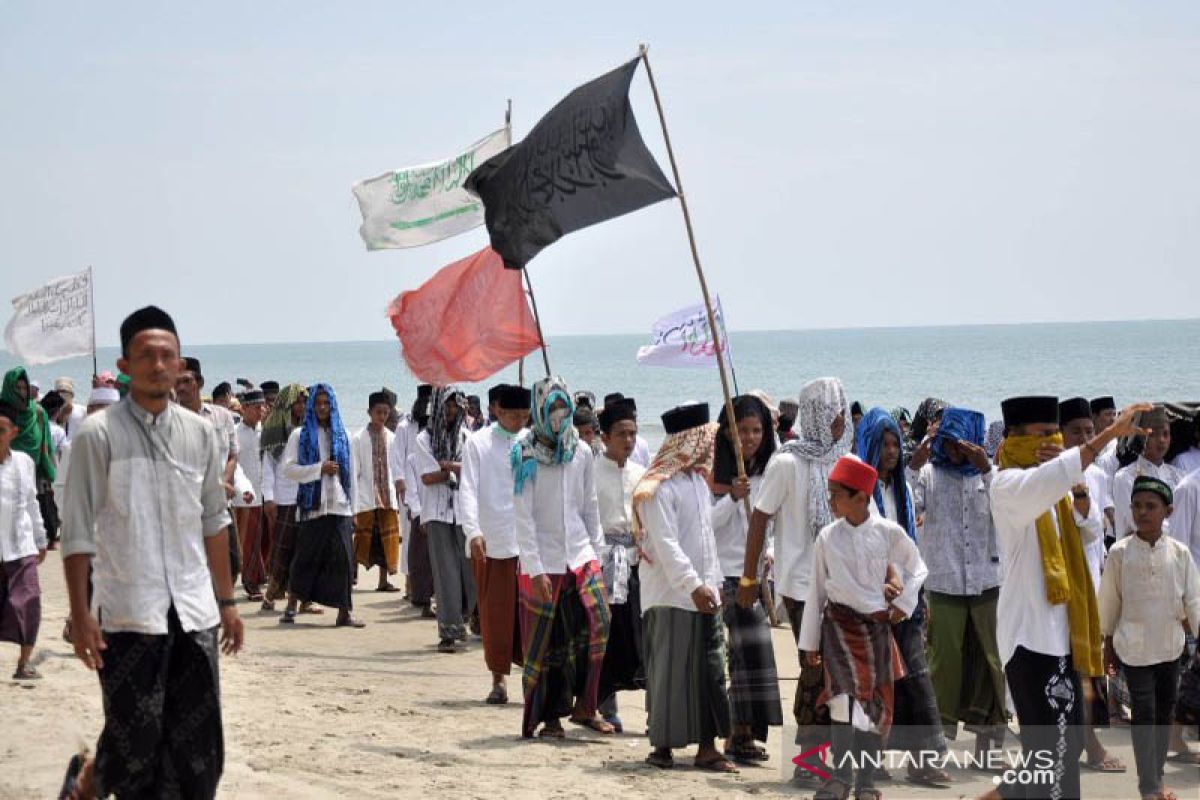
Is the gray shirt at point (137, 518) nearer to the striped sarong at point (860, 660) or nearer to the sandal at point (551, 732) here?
the striped sarong at point (860, 660)

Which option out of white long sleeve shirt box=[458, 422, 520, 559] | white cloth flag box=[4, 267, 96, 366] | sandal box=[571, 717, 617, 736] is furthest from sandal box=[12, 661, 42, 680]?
white cloth flag box=[4, 267, 96, 366]

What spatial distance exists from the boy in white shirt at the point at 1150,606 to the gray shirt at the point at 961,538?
2.77 ft

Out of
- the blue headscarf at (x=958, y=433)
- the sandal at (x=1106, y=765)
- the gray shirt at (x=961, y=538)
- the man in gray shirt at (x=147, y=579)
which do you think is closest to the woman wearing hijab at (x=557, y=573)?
the gray shirt at (x=961, y=538)

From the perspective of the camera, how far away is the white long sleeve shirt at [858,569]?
785cm

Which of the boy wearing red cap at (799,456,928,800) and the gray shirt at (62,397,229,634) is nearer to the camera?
the gray shirt at (62,397,229,634)

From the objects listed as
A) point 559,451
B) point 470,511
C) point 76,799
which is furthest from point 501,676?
point 76,799

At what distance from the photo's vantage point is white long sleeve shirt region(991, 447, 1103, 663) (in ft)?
22.3

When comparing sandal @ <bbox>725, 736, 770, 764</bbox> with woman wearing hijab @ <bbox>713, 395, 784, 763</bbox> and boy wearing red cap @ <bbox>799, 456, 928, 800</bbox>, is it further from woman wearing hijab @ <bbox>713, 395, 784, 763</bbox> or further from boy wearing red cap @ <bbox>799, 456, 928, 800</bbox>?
boy wearing red cap @ <bbox>799, 456, 928, 800</bbox>

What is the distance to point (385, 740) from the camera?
9625mm

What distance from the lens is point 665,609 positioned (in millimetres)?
8805

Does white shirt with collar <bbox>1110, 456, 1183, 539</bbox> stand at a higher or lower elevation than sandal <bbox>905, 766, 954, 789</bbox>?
higher

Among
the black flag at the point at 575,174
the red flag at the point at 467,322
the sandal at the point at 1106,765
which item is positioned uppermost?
the black flag at the point at 575,174

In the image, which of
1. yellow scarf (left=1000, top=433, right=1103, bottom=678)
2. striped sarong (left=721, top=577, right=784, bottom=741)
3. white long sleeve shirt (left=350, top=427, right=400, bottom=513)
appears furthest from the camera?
white long sleeve shirt (left=350, top=427, right=400, bottom=513)

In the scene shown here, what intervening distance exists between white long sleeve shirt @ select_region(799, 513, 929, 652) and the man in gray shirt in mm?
2767
